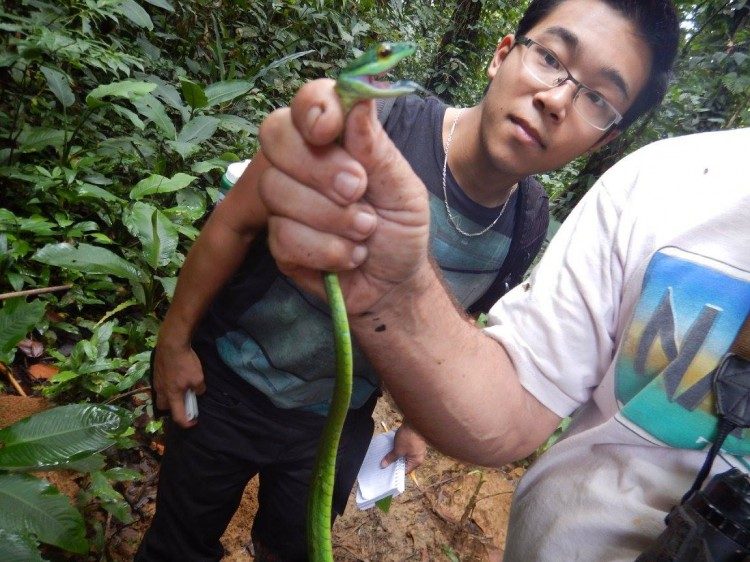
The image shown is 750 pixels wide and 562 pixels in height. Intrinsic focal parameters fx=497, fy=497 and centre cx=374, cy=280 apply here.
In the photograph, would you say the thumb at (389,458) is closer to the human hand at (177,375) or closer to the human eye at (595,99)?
the human hand at (177,375)

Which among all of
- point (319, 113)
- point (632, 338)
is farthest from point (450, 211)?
point (319, 113)

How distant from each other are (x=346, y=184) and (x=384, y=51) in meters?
0.24

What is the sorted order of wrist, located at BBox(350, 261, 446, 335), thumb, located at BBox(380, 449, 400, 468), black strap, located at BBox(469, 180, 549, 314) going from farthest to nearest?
thumb, located at BBox(380, 449, 400, 468)
black strap, located at BBox(469, 180, 549, 314)
wrist, located at BBox(350, 261, 446, 335)

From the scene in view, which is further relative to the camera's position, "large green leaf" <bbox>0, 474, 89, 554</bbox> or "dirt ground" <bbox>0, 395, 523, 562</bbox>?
"dirt ground" <bbox>0, 395, 523, 562</bbox>

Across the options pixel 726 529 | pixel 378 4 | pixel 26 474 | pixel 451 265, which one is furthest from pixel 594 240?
pixel 378 4

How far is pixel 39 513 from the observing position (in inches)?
59.5

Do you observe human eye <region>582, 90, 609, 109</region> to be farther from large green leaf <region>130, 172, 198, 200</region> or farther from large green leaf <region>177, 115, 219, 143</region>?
large green leaf <region>177, 115, 219, 143</region>

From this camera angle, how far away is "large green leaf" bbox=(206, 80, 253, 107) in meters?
3.28

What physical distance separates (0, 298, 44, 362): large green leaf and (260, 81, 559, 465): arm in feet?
4.95

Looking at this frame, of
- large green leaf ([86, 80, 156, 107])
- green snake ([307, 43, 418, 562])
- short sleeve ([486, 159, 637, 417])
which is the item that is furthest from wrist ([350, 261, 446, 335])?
large green leaf ([86, 80, 156, 107])

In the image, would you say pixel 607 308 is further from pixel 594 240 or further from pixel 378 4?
pixel 378 4

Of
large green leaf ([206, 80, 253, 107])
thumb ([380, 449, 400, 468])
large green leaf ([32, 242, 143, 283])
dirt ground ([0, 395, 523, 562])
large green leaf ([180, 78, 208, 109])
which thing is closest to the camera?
thumb ([380, 449, 400, 468])

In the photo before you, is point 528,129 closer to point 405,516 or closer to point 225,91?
point 405,516

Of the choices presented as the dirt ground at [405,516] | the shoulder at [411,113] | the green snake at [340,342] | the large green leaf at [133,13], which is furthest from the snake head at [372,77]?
the large green leaf at [133,13]
